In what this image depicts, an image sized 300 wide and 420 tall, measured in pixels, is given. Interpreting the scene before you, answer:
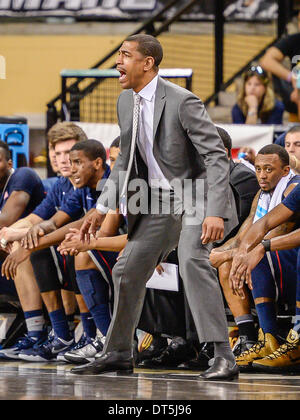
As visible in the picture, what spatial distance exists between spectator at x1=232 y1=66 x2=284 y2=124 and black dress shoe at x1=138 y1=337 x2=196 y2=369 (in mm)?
3054

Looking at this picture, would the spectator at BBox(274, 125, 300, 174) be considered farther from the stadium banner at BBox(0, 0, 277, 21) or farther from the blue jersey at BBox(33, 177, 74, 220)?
the stadium banner at BBox(0, 0, 277, 21)

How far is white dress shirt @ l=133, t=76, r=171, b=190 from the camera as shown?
483cm

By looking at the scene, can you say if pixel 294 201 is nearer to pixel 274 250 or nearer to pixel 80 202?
pixel 274 250

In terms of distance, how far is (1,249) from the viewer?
657 cm

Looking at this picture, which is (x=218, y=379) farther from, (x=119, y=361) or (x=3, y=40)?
(x=3, y=40)

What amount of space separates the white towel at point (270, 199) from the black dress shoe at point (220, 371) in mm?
1335

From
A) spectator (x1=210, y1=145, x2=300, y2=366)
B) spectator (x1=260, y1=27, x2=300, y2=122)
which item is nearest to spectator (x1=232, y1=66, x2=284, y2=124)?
spectator (x1=260, y1=27, x2=300, y2=122)

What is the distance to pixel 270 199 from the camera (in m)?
5.78

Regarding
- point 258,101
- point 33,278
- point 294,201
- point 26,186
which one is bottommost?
point 33,278

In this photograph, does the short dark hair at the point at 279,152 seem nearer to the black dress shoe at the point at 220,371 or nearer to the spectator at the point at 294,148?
the spectator at the point at 294,148

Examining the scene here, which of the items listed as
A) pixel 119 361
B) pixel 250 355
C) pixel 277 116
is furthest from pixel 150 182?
pixel 277 116

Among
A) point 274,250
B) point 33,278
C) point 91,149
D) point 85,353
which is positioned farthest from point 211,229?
point 33,278

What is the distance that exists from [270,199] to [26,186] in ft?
6.20
